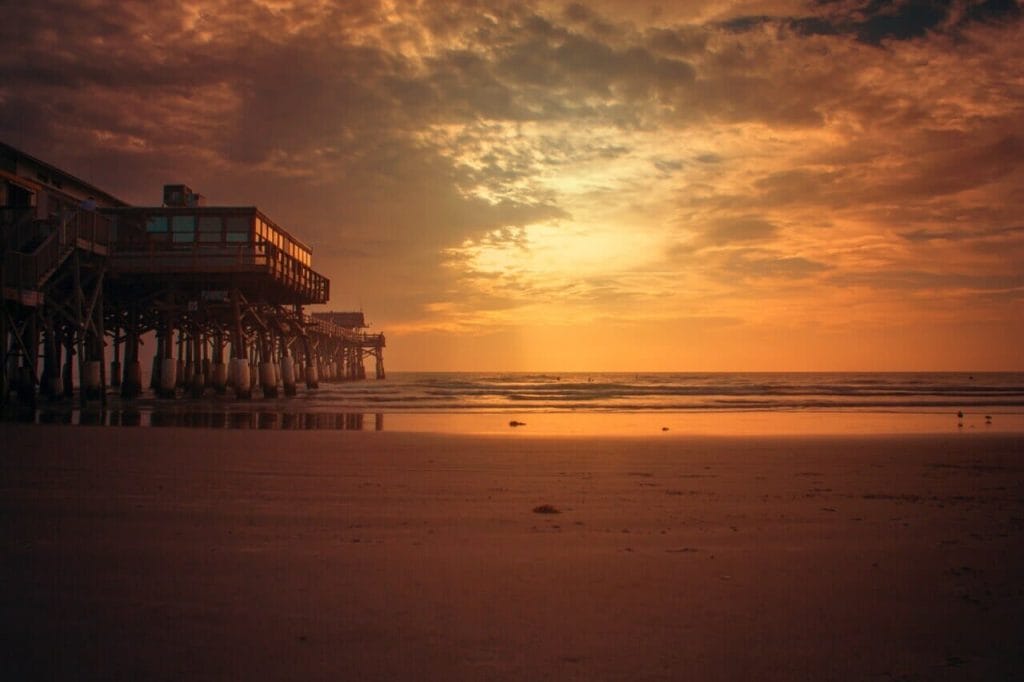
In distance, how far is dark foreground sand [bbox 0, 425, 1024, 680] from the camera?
12.4ft

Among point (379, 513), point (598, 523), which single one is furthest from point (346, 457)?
point (598, 523)

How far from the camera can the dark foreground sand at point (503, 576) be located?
377 cm

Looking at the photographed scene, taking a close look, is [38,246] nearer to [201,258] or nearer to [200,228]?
[201,258]

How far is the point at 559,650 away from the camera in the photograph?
12.7 feet

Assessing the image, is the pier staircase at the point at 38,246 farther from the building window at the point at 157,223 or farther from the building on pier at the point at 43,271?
the building window at the point at 157,223

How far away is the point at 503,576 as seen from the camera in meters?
5.14

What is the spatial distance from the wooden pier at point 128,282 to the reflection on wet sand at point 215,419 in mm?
2643

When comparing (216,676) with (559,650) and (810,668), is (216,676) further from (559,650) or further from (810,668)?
(810,668)

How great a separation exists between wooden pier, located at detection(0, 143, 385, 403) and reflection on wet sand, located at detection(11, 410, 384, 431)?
8.67ft

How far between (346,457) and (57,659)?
29.3 ft

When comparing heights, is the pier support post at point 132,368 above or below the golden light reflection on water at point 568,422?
above

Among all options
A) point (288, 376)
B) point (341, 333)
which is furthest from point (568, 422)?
point (341, 333)

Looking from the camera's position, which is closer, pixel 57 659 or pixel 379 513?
pixel 57 659

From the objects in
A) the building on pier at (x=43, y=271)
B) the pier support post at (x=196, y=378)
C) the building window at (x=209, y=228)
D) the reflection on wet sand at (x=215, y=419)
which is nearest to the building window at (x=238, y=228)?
the building window at (x=209, y=228)
